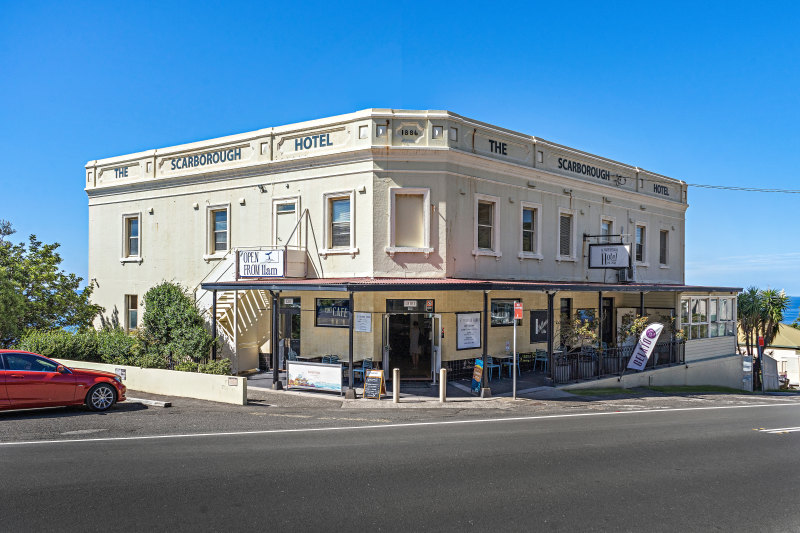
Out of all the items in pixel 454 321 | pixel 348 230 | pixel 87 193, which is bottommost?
pixel 454 321

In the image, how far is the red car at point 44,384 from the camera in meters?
12.9

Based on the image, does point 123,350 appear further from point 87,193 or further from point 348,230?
point 87,193

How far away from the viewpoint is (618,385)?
21312mm

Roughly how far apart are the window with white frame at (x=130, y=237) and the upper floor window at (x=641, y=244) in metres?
23.7

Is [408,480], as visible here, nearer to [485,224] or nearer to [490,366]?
[490,366]

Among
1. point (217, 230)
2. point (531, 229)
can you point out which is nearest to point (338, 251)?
point (217, 230)

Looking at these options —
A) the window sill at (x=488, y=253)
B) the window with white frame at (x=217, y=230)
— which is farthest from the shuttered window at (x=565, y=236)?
the window with white frame at (x=217, y=230)

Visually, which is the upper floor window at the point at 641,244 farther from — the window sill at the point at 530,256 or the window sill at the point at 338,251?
the window sill at the point at 338,251

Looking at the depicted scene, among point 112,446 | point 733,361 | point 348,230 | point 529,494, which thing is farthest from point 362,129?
point 733,361

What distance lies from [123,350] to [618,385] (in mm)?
17816

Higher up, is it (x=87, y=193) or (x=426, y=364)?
(x=87, y=193)

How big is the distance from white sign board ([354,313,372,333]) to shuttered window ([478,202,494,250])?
5032 mm

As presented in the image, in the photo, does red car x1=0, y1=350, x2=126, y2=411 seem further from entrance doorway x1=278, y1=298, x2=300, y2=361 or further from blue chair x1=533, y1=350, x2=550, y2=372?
blue chair x1=533, y1=350, x2=550, y2=372

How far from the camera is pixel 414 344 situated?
1958cm
